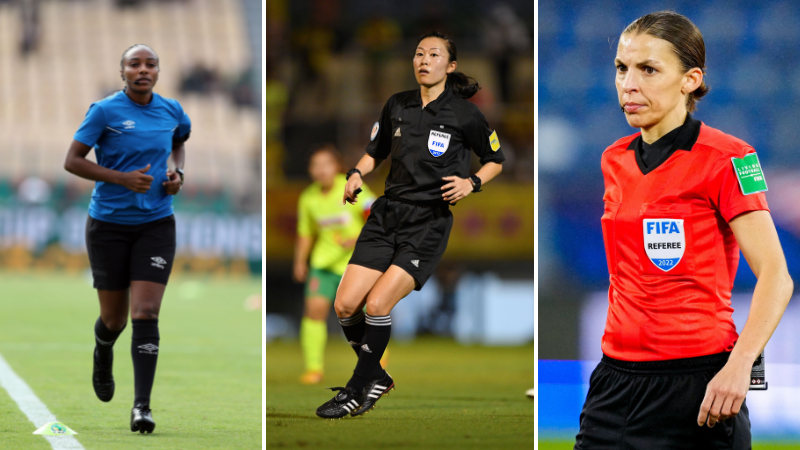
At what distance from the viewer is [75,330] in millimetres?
9547

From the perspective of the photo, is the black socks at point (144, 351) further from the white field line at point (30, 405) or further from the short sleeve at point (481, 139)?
the short sleeve at point (481, 139)

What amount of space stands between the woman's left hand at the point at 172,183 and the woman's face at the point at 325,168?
171 cm

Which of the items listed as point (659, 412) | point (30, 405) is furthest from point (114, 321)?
point (659, 412)

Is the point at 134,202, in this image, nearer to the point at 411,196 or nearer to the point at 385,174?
the point at 411,196

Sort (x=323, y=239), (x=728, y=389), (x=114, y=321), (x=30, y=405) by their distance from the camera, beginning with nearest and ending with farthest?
1. (x=728, y=389)
2. (x=114, y=321)
3. (x=30, y=405)
4. (x=323, y=239)

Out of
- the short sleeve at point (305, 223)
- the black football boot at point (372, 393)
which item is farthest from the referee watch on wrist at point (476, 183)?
the short sleeve at point (305, 223)

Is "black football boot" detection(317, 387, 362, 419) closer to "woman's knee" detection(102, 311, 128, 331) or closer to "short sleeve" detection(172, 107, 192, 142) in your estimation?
"woman's knee" detection(102, 311, 128, 331)

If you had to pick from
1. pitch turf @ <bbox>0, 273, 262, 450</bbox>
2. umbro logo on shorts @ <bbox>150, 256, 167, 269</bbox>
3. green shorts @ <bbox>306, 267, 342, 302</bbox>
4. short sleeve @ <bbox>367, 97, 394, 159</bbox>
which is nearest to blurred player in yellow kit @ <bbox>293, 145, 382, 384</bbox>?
green shorts @ <bbox>306, 267, 342, 302</bbox>

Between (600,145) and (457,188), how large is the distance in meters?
1.99

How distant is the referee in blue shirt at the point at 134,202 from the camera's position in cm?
436

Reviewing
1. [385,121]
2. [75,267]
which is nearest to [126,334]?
[385,121]

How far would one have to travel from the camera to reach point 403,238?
343 centimetres

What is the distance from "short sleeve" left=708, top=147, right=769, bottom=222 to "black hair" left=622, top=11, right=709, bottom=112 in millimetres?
281

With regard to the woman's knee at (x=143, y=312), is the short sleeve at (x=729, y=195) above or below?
above
